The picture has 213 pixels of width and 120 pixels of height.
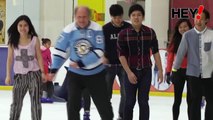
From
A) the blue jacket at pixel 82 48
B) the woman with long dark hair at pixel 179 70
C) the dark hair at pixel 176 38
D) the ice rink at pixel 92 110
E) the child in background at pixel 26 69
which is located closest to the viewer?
the blue jacket at pixel 82 48

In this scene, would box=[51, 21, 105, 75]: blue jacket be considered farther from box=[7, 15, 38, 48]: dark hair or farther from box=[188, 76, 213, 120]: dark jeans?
box=[188, 76, 213, 120]: dark jeans

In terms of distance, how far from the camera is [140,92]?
5.52 metres

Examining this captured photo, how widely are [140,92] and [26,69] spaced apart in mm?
1255

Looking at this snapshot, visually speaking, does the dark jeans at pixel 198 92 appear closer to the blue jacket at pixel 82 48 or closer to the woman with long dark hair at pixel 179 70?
the woman with long dark hair at pixel 179 70

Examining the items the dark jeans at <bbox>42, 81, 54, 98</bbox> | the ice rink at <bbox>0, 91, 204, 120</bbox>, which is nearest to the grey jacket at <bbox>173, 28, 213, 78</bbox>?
the ice rink at <bbox>0, 91, 204, 120</bbox>

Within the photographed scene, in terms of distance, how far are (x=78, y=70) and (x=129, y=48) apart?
77 cm

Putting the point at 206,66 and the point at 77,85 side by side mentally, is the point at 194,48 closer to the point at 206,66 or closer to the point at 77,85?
the point at 206,66

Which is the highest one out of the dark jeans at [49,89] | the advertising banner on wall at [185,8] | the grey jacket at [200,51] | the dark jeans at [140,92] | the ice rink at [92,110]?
the advertising banner on wall at [185,8]

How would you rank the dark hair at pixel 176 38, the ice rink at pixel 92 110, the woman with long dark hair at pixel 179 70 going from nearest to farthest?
1. the woman with long dark hair at pixel 179 70
2. the dark hair at pixel 176 38
3. the ice rink at pixel 92 110

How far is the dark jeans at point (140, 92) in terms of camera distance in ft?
18.0

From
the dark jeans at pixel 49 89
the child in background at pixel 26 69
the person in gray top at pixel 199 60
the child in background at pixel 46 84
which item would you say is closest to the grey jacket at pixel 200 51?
the person in gray top at pixel 199 60

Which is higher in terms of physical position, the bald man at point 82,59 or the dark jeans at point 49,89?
the bald man at point 82,59

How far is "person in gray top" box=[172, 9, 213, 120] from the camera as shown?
17.9ft

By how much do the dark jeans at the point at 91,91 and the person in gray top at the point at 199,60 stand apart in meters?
0.99
